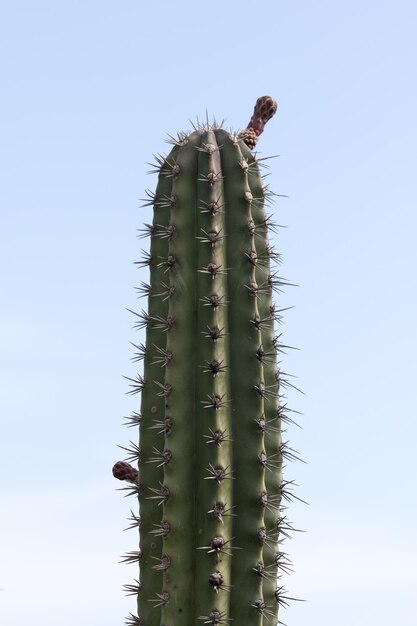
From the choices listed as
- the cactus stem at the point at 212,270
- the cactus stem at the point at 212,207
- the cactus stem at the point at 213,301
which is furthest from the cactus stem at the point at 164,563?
the cactus stem at the point at 212,207

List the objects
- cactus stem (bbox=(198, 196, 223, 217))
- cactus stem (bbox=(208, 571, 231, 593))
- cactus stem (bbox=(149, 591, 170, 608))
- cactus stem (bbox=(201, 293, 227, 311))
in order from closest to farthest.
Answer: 1. cactus stem (bbox=(208, 571, 231, 593))
2. cactus stem (bbox=(149, 591, 170, 608))
3. cactus stem (bbox=(201, 293, 227, 311))
4. cactus stem (bbox=(198, 196, 223, 217))

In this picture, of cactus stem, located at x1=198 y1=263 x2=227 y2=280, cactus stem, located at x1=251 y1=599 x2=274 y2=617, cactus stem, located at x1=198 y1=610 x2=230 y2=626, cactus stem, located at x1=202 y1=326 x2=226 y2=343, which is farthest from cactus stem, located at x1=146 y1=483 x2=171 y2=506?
cactus stem, located at x1=198 y1=263 x2=227 y2=280

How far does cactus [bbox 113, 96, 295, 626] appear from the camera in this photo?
→ 736 cm

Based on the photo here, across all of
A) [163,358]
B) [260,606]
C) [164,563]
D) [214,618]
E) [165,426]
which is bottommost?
[214,618]

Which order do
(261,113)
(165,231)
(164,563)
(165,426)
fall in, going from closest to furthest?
(164,563) < (165,426) < (165,231) < (261,113)

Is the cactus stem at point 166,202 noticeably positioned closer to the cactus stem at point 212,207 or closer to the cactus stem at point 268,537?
the cactus stem at point 212,207

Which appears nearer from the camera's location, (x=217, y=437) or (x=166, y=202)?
(x=217, y=437)

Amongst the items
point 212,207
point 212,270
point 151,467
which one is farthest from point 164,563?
point 212,207

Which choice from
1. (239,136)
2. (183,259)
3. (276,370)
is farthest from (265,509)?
(239,136)

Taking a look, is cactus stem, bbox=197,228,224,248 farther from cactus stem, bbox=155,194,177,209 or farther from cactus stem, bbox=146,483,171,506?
cactus stem, bbox=146,483,171,506

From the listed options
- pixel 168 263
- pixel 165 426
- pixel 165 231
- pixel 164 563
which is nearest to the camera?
pixel 164 563

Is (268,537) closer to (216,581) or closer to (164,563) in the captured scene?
(216,581)

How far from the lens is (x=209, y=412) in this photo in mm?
7457

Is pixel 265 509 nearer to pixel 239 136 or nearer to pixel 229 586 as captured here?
pixel 229 586
